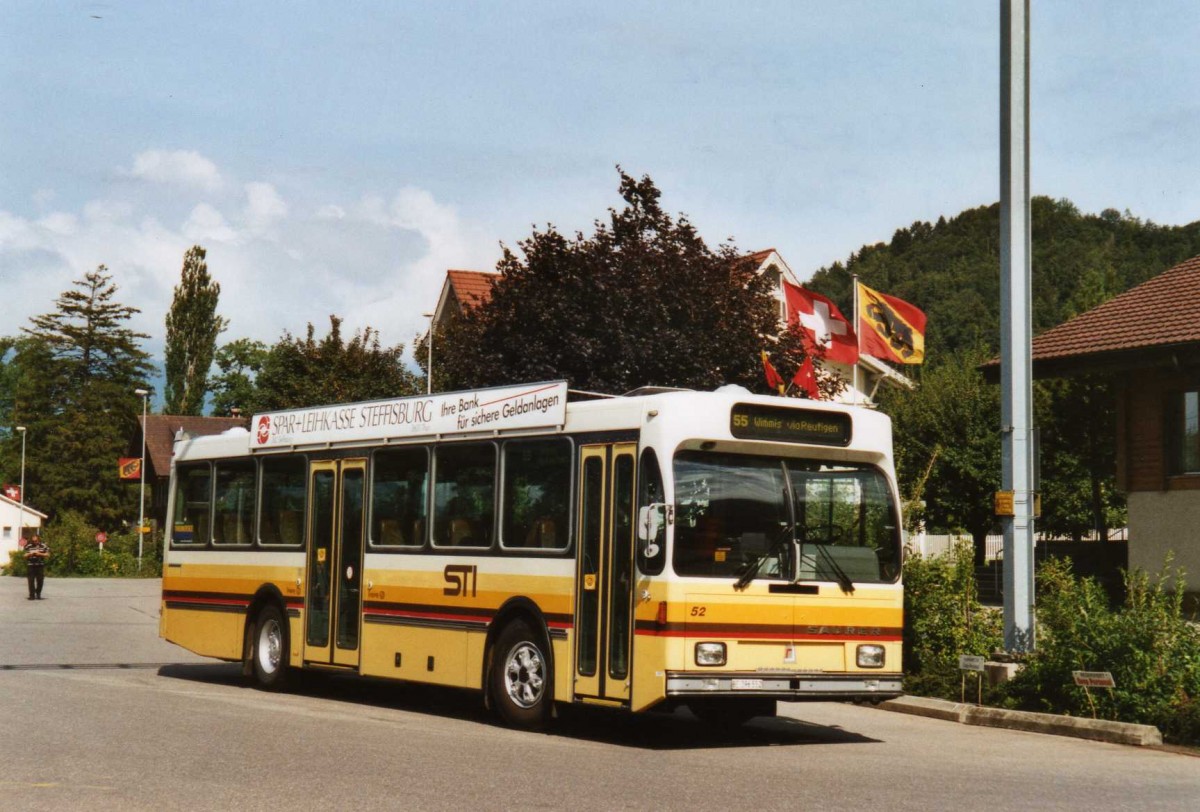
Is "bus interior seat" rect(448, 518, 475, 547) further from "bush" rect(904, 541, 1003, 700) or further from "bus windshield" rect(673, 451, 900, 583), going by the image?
"bush" rect(904, 541, 1003, 700)

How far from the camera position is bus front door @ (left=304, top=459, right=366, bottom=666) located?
1595 centimetres

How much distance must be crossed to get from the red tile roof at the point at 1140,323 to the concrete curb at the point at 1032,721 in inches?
448

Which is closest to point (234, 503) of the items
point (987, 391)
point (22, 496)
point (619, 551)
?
point (619, 551)

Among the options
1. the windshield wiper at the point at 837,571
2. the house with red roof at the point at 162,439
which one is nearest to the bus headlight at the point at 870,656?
the windshield wiper at the point at 837,571

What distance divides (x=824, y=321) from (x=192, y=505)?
53.6ft

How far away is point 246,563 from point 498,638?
5.04m

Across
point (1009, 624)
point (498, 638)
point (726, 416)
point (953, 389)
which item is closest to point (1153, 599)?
point (1009, 624)

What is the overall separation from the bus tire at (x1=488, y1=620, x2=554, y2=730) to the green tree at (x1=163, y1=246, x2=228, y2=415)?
89.7 meters

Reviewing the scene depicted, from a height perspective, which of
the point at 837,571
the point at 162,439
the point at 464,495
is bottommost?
the point at 837,571

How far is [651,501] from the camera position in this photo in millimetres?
12156

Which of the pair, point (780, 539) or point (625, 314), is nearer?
point (780, 539)

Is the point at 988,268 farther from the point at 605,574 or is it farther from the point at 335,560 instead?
the point at 605,574

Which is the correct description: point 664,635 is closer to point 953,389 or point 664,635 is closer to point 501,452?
A: point 501,452

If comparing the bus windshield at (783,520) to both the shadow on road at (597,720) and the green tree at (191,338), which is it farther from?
the green tree at (191,338)
